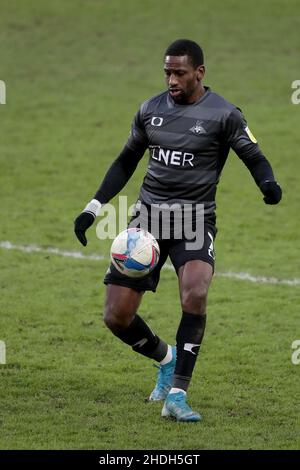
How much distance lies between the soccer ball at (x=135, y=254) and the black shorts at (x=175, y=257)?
0.09 m

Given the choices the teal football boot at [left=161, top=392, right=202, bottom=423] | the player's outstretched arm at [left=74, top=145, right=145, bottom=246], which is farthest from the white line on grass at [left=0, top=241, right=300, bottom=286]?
the teal football boot at [left=161, top=392, right=202, bottom=423]

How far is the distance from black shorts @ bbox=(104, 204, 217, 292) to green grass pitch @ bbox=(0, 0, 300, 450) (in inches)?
36.3

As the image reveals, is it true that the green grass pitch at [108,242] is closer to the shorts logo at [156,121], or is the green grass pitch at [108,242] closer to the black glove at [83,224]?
the black glove at [83,224]

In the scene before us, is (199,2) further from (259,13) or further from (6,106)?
(6,106)

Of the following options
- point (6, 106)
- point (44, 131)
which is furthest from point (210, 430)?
point (6, 106)

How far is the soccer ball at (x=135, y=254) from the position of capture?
309 inches

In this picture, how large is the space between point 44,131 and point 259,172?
38.9 feet

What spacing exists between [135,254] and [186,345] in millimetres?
760

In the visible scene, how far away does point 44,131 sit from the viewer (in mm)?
19406

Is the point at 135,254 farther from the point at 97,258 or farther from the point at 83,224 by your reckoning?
the point at 97,258

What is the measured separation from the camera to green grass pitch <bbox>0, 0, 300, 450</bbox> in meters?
7.84

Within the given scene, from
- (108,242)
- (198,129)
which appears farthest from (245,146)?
(108,242)

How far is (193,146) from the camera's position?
8.02m

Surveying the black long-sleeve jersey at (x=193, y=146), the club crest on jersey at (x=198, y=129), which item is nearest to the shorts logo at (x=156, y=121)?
the black long-sleeve jersey at (x=193, y=146)
